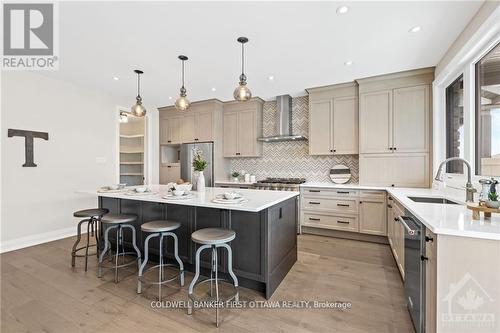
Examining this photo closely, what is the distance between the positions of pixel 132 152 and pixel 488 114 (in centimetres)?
704

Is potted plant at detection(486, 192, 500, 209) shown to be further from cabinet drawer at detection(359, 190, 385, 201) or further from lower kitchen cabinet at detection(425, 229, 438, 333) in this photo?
cabinet drawer at detection(359, 190, 385, 201)

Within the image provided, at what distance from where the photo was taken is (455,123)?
3.02 m

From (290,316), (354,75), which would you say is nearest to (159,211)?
(290,316)

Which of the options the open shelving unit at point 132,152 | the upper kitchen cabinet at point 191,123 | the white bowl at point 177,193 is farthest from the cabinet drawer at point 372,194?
the open shelving unit at point 132,152

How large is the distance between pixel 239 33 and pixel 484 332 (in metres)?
3.00

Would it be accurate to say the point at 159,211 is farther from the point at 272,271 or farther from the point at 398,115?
the point at 398,115

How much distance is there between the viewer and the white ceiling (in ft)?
6.73

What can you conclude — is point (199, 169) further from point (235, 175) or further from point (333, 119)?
point (333, 119)

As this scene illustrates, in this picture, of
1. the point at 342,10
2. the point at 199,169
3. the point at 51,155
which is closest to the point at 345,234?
the point at 199,169

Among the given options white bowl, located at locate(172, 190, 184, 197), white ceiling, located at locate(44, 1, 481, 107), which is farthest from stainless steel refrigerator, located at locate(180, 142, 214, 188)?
white bowl, located at locate(172, 190, 184, 197)

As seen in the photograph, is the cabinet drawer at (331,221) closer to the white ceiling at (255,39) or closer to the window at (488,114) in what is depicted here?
the window at (488,114)

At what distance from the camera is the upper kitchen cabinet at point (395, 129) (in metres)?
3.38

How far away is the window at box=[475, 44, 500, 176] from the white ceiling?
0.47 m

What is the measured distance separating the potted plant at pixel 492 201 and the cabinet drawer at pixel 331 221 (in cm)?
234
